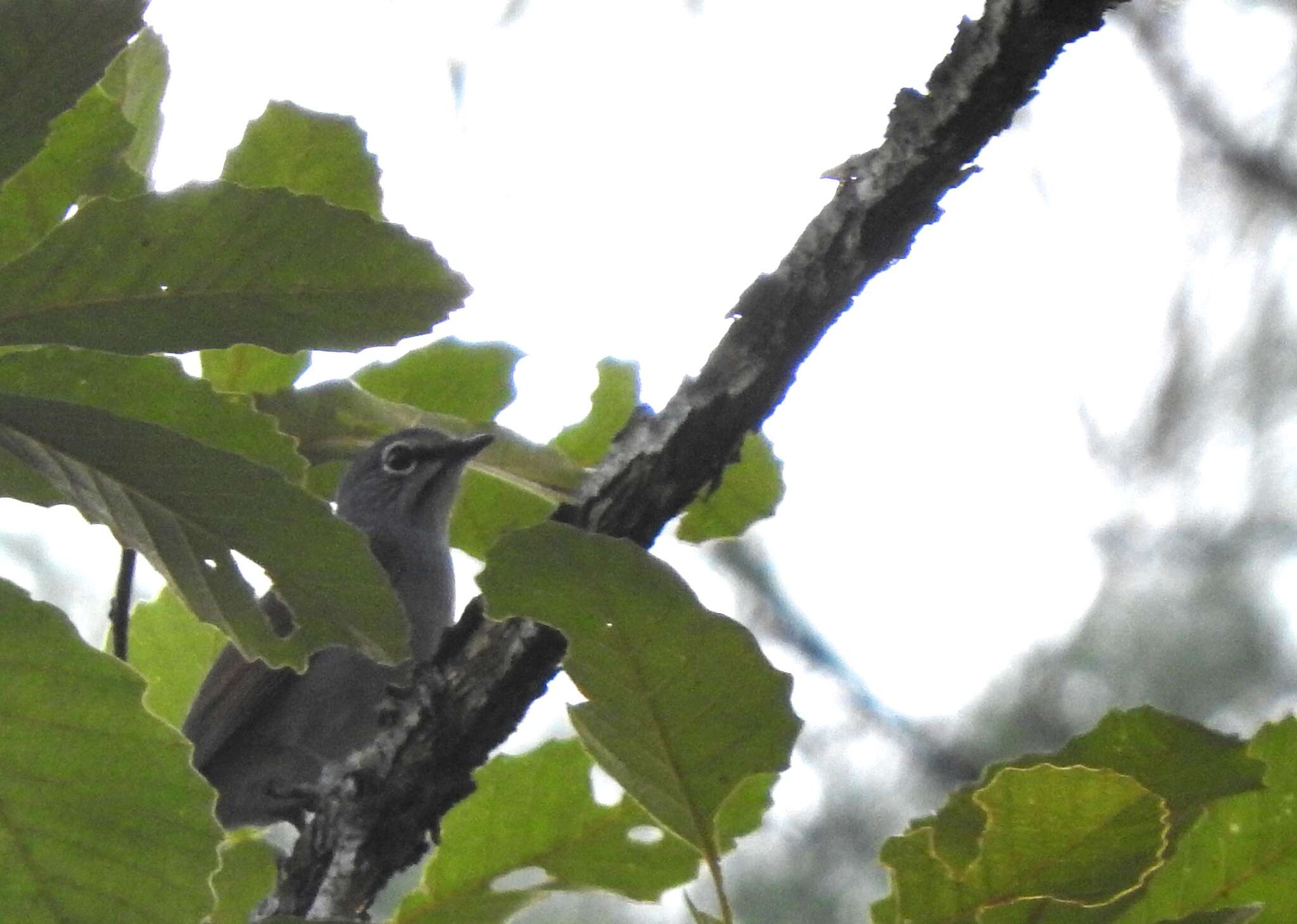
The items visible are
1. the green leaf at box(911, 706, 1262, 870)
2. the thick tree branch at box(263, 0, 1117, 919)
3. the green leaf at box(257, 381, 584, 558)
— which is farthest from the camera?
the green leaf at box(257, 381, 584, 558)

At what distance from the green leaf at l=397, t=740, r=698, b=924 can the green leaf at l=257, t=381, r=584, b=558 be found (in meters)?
0.33

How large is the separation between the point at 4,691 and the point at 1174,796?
1.12m

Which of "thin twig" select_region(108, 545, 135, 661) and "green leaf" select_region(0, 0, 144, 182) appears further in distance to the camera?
"thin twig" select_region(108, 545, 135, 661)

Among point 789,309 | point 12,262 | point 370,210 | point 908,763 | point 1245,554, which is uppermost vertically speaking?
point 1245,554

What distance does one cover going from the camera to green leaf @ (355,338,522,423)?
243 centimetres

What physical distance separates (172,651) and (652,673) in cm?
136

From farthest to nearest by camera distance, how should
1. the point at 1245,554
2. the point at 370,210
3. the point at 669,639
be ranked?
the point at 1245,554, the point at 370,210, the point at 669,639

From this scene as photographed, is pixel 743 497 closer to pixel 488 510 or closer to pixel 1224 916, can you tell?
pixel 488 510

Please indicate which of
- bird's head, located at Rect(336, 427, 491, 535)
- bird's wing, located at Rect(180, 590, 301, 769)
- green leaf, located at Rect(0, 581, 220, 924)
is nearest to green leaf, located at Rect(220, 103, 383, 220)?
green leaf, located at Rect(0, 581, 220, 924)

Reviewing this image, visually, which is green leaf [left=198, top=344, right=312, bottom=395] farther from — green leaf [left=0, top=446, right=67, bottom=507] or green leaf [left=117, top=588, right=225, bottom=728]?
green leaf [left=0, top=446, right=67, bottom=507]

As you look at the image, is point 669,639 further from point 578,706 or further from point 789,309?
point 789,309

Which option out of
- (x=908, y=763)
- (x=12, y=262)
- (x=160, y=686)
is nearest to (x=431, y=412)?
(x=160, y=686)

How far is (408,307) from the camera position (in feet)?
5.33

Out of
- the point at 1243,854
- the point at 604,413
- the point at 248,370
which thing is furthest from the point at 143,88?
the point at 1243,854
